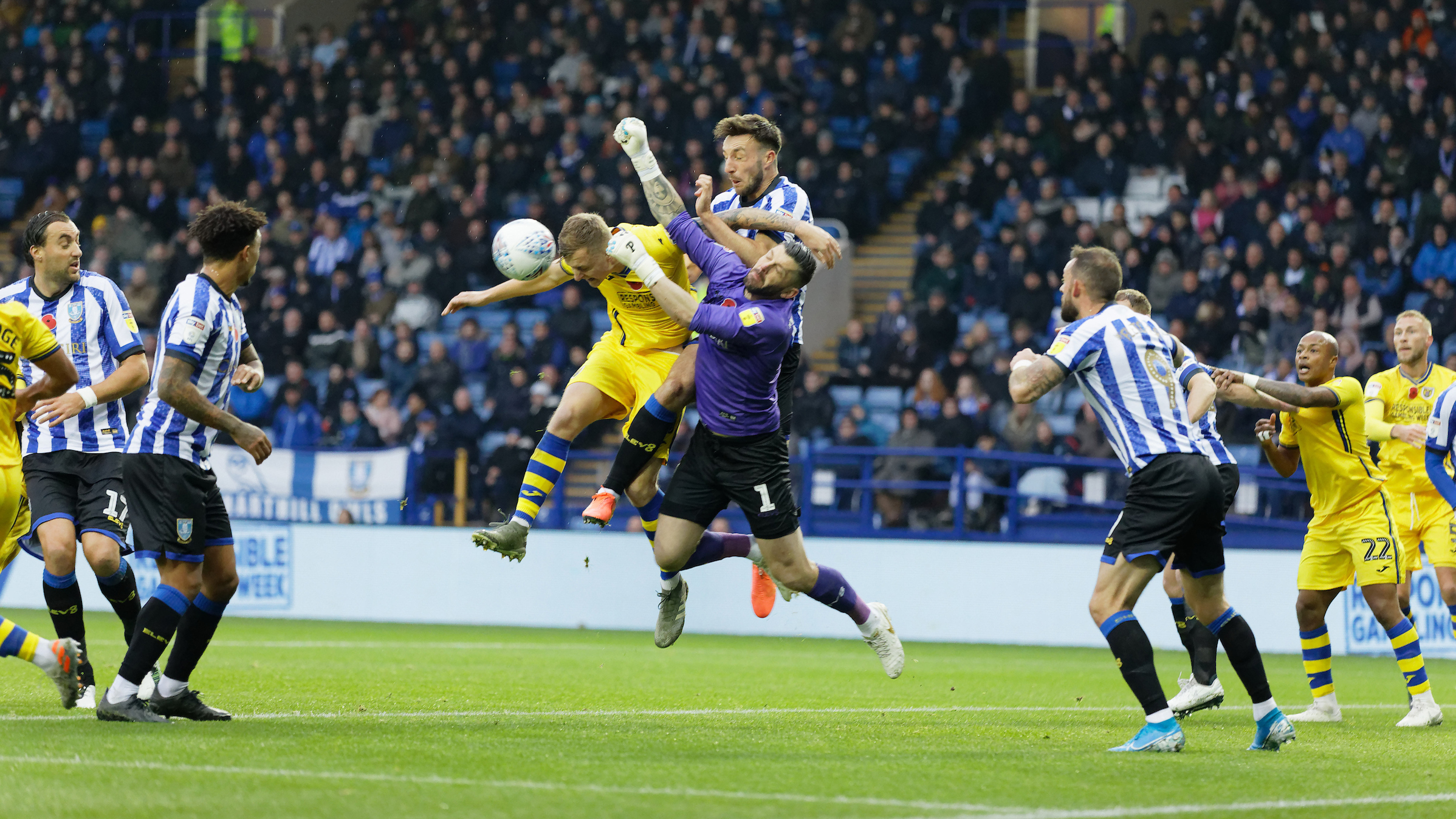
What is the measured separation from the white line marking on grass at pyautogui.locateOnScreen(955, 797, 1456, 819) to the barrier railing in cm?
1003

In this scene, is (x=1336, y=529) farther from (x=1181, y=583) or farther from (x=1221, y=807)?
(x=1221, y=807)

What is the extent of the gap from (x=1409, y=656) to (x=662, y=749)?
4890 millimetres

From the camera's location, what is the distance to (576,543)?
17.4m

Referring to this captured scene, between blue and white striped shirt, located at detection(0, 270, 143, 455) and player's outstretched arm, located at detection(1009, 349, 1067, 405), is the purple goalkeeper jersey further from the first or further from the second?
blue and white striped shirt, located at detection(0, 270, 143, 455)

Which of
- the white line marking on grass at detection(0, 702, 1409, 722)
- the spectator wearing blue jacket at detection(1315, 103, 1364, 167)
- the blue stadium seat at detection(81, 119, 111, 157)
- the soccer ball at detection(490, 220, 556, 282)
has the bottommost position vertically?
the white line marking on grass at detection(0, 702, 1409, 722)

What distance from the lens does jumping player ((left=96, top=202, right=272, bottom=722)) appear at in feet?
23.4

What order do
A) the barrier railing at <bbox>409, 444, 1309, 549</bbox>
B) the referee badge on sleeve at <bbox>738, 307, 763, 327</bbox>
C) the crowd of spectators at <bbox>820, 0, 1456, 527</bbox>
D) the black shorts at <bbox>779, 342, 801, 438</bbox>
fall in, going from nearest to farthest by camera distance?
the referee badge on sleeve at <bbox>738, 307, 763, 327</bbox> < the black shorts at <bbox>779, 342, 801, 438</bbox> < the barrier railing at <bbox>409, 444, 1309, 549</bbox> < the crowd of spectators at <bbox>820, 0, 1456, 527</bbox>

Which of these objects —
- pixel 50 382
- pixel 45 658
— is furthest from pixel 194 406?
pixel 45 658

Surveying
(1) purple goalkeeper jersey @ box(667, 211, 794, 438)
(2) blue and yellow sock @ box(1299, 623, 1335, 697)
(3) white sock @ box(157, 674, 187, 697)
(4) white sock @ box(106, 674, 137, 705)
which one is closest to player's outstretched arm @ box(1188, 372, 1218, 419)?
(1) purple goalkeeper jersey @ box(667, 211, 794, 438)

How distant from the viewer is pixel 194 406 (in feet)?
23.1

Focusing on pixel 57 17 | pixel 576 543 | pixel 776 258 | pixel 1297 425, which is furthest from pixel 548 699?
pixel 57 17

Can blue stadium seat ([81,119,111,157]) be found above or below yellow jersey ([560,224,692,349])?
above

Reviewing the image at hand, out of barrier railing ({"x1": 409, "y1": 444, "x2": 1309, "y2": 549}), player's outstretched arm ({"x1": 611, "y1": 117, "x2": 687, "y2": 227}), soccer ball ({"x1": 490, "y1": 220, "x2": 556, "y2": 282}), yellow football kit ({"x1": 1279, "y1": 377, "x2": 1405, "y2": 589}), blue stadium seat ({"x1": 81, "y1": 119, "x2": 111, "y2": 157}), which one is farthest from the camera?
blue stadium seat ({"x1": 81, "y1": 119, "x2": 111, "y2": 157})

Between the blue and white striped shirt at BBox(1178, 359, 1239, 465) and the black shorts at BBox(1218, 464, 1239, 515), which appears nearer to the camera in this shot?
the blue and white striped shirt at BBox(1178, 359, 1239, 465)
